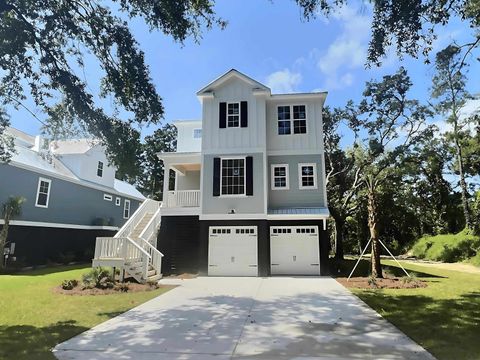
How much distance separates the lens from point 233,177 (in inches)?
664

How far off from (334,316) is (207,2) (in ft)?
25.6

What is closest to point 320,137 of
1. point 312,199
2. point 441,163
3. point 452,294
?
point 312,199

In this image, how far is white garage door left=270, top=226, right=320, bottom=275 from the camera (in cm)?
1633

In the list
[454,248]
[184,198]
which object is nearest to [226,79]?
[184,198]

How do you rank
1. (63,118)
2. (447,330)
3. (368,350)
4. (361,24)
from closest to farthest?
(368,350) → (447,330) → (361,24) → (63,118)

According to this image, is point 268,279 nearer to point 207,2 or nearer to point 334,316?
point 334,316

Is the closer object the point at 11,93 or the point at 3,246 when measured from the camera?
the point at 11,93

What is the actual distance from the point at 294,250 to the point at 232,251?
290 centimetres

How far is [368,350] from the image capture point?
5.59 m

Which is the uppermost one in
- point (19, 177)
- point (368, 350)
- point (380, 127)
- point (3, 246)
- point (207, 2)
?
point (380, 127)

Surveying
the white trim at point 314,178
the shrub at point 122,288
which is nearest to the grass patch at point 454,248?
the white trim at point 314,178

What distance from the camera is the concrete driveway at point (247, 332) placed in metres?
5.49

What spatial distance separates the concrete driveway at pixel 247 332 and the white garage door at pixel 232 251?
556 cm

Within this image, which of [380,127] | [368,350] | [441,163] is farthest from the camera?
[441,163]
